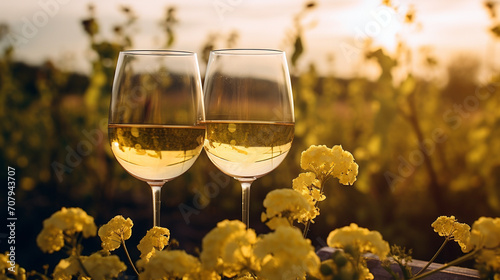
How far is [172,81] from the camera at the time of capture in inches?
67.4

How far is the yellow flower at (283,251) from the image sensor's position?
0.89m

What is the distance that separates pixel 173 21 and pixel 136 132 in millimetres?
3472

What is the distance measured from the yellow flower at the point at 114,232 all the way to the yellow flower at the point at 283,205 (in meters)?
0.45

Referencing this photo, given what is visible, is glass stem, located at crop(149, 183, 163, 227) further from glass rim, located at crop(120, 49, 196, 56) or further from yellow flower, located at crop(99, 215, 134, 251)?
glass rim, located at crop(120, 49, 196, 56)

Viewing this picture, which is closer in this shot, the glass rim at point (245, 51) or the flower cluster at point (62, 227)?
the flower cluster at point (62, 227)

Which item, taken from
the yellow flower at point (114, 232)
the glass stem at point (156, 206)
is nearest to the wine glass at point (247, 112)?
the glass stem at point (156, 206)

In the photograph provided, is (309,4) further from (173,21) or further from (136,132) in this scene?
(136,132)

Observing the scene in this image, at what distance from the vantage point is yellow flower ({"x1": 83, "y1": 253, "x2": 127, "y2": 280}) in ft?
3.47

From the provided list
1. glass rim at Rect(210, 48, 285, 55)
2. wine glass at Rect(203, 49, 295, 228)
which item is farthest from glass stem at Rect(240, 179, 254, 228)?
glass rim at Rect(210, 48, 285, 55)

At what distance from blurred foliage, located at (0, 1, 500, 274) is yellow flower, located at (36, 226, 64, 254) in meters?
2.77

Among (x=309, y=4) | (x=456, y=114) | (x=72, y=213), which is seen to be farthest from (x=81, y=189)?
(x=72, y=213)

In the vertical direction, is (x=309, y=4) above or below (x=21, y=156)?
above

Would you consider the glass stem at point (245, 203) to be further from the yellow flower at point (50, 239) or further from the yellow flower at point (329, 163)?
the yellow flower at point (50, 239)

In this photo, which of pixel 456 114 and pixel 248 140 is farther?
pixel 456 114
